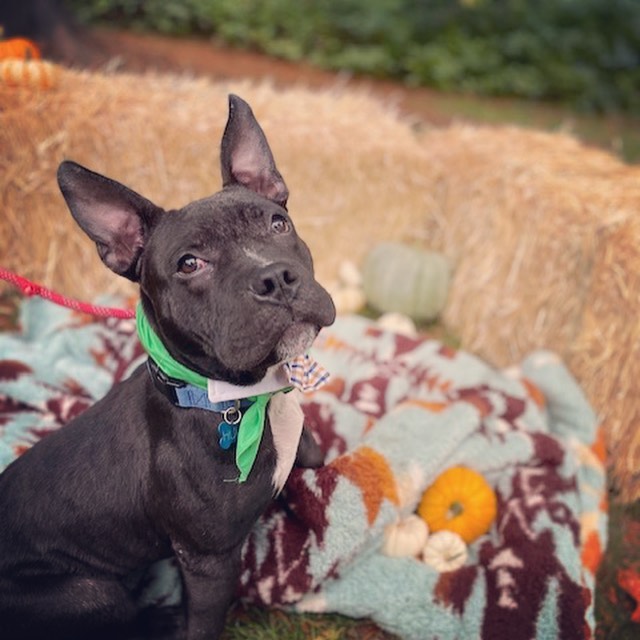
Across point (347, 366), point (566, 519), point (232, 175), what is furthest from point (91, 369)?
point (566, 519)

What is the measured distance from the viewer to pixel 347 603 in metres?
3.28

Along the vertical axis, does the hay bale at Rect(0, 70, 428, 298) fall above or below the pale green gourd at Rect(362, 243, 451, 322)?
above

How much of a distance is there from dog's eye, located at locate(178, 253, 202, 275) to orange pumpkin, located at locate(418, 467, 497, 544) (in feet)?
6.11

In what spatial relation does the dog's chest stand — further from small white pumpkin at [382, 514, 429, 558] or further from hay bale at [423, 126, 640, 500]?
hay bale at [423, 126, 640, 500]

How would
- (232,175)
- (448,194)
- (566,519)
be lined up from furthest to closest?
(448,194)
(566,519)
(232,175)

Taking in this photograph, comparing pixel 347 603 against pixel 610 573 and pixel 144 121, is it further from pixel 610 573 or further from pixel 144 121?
pixel 144 121

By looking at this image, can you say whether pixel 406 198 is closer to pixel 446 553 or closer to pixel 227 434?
pixel 446 553

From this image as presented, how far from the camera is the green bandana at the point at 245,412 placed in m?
2.54

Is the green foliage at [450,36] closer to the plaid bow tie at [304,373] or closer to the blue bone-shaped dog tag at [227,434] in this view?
the plaid bow tie at [304,373]

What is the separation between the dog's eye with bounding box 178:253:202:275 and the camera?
2.50m

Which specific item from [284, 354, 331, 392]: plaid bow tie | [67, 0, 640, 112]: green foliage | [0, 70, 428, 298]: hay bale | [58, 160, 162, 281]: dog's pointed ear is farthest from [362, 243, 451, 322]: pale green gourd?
[67, 0, 640, 112]: green foliage

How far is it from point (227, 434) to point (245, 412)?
98 millimetres

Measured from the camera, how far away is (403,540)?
350cm

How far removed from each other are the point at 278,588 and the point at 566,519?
1.45m
